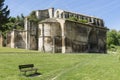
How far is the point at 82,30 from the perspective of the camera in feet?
229

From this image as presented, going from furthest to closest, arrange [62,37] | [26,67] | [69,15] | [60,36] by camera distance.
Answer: [69,15] → [60,36] → [62,37] → [26,67]

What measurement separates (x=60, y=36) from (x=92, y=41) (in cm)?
1189

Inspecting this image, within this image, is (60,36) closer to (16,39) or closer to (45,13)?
(16,39)

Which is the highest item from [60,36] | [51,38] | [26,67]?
[60,36]

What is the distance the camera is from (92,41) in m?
74.1

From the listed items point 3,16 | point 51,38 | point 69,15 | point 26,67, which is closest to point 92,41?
point 51,38

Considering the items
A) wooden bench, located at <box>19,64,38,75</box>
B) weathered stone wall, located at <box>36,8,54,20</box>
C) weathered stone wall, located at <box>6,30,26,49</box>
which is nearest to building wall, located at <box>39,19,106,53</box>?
weathered stone wall, located at <box>6,30,26,49</box>

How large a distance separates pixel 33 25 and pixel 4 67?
4887cm

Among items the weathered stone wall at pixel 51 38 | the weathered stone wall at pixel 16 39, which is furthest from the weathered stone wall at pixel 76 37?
the weathered stone wall at pixel 16 39

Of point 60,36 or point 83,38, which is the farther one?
point 83,38

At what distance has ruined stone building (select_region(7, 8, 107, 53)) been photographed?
6525 cm

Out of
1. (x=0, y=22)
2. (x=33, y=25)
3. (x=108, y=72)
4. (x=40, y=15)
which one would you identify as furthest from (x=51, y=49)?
(x=108, y=72)

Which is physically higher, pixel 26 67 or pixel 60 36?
pixel 60 36

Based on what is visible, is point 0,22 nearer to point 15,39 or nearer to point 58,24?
point 15,39
